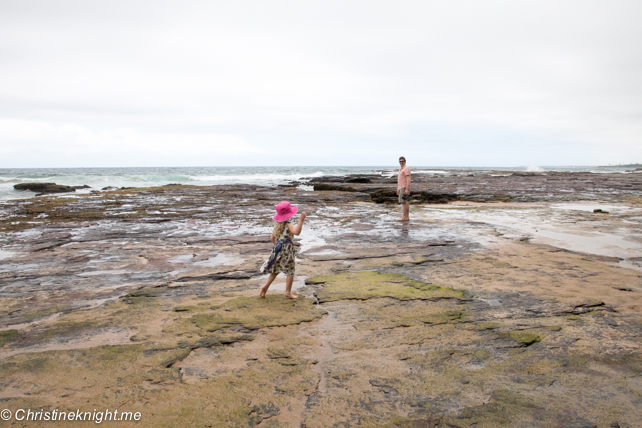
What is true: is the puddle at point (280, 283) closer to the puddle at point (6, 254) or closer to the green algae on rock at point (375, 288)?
the green algae on rock at point (375, 288)

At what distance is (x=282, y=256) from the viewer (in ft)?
16.5

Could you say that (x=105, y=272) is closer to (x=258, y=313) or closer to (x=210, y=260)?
(x=210, y=260)

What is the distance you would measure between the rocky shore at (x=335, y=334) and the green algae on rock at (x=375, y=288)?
4cm

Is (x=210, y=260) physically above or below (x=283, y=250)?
below

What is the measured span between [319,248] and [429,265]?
2356mm

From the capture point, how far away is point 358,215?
13492mm

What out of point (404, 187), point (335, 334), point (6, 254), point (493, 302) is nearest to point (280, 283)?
point (335, 334)

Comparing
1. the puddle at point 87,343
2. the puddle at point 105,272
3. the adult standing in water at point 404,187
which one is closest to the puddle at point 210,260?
the puddle at point 105,272

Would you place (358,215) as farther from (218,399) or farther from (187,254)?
(218,399)

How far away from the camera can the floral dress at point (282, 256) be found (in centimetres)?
501

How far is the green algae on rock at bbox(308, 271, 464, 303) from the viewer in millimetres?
4930

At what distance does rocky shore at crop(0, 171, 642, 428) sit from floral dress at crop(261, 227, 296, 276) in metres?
0.43

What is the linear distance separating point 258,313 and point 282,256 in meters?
0.88

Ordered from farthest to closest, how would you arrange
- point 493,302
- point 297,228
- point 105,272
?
point 105,272, point 297,228, point 493,302
